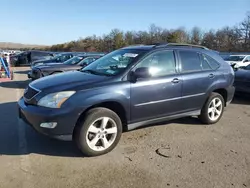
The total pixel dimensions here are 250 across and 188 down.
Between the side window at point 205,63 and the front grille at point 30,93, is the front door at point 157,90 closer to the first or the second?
the side window at point 205,63

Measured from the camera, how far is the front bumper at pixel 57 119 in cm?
386

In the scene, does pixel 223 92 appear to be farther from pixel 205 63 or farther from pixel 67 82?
pixel 67 82

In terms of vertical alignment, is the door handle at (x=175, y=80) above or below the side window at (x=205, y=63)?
below

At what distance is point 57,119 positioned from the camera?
3.86 m

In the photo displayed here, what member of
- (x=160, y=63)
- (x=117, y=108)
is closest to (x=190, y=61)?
(x=160, y=63)

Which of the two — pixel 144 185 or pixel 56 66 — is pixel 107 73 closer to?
pixel 144 185

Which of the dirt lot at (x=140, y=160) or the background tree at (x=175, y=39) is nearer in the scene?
the dirt lot at (x=140, y=160)

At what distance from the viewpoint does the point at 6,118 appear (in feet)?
20.0

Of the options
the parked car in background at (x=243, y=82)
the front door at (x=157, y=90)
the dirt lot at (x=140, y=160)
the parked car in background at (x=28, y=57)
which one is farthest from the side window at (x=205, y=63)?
the parked car in background at (x=28, y=57)

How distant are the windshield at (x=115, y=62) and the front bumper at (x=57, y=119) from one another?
1.07 m

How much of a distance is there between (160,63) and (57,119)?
7.06ft

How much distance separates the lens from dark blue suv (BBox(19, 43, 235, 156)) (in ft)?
13.1

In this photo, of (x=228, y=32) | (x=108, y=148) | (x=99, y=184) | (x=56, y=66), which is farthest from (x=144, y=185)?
(x=228, y=32)

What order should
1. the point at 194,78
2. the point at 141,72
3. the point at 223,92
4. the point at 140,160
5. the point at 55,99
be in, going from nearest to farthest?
the point at 55,99, the point at 140,160, the point at 141,72, the point at 194,78, the point at 223,92
